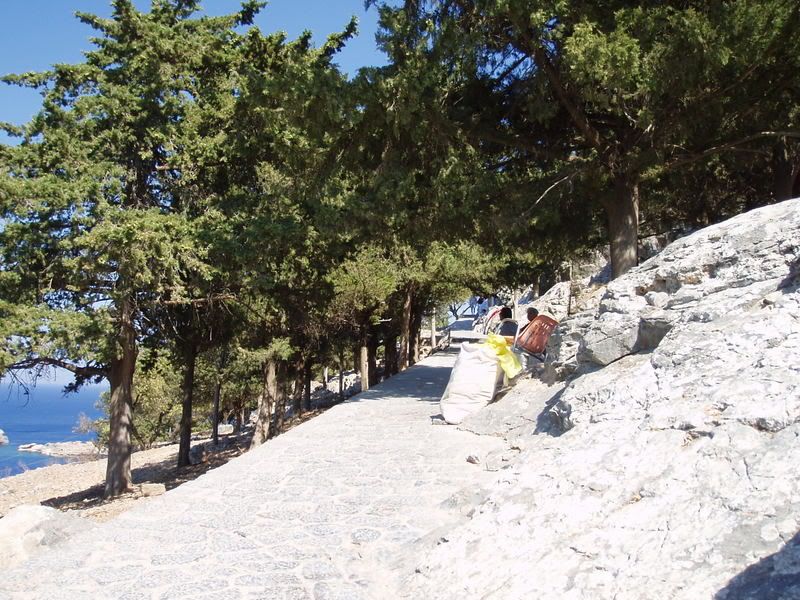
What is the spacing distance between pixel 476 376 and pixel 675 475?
6008 millimetres

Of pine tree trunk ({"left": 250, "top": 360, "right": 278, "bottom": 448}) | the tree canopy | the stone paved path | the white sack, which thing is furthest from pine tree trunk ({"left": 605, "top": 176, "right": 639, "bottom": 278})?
pine tree trunk ({"left": 250, "top": 360, "right": 278, "bottom": 448})

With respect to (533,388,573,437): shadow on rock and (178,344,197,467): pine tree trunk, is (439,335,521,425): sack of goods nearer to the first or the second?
(533,388,573,437): shadow on rock

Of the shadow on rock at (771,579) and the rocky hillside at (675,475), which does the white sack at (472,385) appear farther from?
the shadow on rock at (771,579)

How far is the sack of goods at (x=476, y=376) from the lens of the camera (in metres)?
9.52

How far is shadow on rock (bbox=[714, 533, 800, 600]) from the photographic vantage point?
240 cm

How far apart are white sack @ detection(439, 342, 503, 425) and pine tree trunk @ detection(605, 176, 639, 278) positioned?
175 inches

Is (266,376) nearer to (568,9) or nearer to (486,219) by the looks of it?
(486,219)

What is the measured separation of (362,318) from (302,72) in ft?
35.9

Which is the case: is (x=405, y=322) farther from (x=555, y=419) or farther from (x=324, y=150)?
(x=555, y=419)

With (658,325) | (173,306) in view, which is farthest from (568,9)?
(173,306)

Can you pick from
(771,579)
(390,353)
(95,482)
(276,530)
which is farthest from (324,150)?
(390,353)

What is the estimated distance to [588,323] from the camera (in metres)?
8.31

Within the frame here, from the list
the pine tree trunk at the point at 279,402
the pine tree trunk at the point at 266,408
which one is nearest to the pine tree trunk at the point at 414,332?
the pine tree trunk at the point at 279,402

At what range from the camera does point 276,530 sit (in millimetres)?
5020
